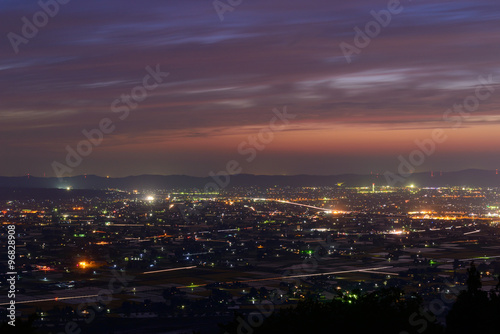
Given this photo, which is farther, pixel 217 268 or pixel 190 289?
pixel 217 268

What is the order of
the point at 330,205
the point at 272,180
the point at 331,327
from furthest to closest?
the point at 272,180
the point at 330,205
the point at 331,327

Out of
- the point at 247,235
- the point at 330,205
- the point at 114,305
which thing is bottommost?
the point at 114,305

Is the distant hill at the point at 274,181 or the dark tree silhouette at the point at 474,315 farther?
the distant hill at the point at 274,181

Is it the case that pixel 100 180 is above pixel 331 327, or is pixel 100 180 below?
above

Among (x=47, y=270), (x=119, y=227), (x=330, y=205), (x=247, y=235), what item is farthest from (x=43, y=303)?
(x=330, y=205)

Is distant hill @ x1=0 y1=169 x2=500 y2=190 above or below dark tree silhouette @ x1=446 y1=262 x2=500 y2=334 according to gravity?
above

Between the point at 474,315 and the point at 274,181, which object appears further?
the point at 274,181

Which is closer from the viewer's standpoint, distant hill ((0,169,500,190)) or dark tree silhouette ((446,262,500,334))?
dark tree silhouette ((446,262,500,334))

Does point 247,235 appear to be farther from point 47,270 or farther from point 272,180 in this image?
point 272,180

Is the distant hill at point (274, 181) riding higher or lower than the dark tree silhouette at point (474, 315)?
higher

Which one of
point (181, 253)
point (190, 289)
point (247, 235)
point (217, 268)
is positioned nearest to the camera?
point (190, 289)

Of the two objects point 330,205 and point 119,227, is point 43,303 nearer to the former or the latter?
point 119,227
